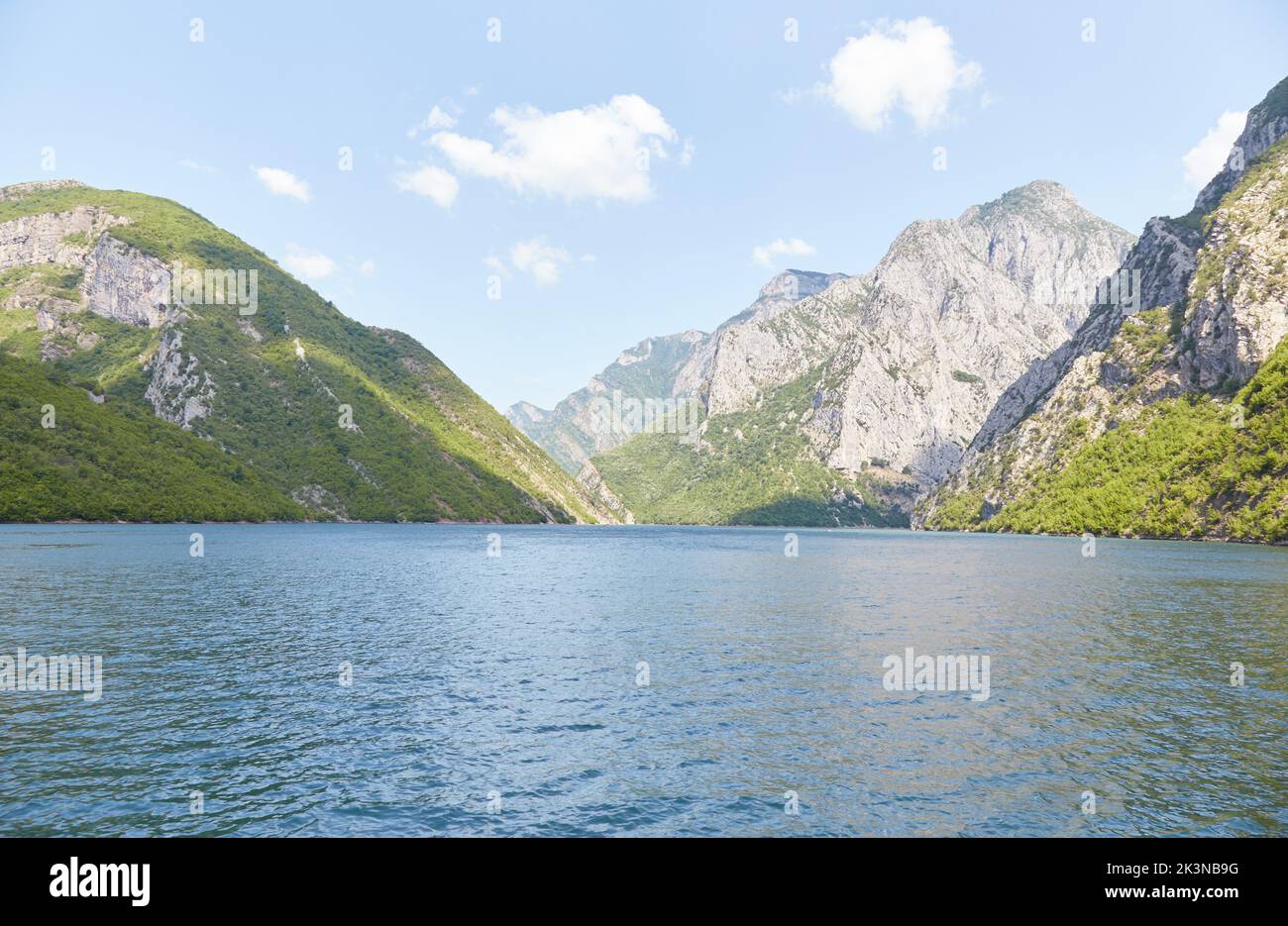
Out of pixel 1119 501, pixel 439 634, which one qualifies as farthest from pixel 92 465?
pixel 1119 501

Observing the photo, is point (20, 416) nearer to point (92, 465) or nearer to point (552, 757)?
point (92, 465)

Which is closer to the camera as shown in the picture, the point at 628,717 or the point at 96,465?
the point at 628,717

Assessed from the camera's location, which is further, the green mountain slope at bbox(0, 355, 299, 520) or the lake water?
the green mountain slope at bbox(0, 355, 299, 520)

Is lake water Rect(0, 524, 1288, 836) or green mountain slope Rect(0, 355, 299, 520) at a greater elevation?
green mountain slope Rect(0, 355, 299, 520)

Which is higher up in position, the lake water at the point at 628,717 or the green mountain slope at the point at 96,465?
the green mountain slope at the point at 96,465

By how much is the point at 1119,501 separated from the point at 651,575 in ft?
572

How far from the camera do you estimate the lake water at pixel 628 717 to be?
1930 centimetres

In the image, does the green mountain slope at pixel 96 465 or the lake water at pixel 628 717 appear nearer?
the lake water at pixel 628 717

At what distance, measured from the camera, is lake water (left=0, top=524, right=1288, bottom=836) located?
19.3 meters

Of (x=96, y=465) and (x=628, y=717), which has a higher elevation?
(x=96, y=465)

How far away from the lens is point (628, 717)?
28.4m
